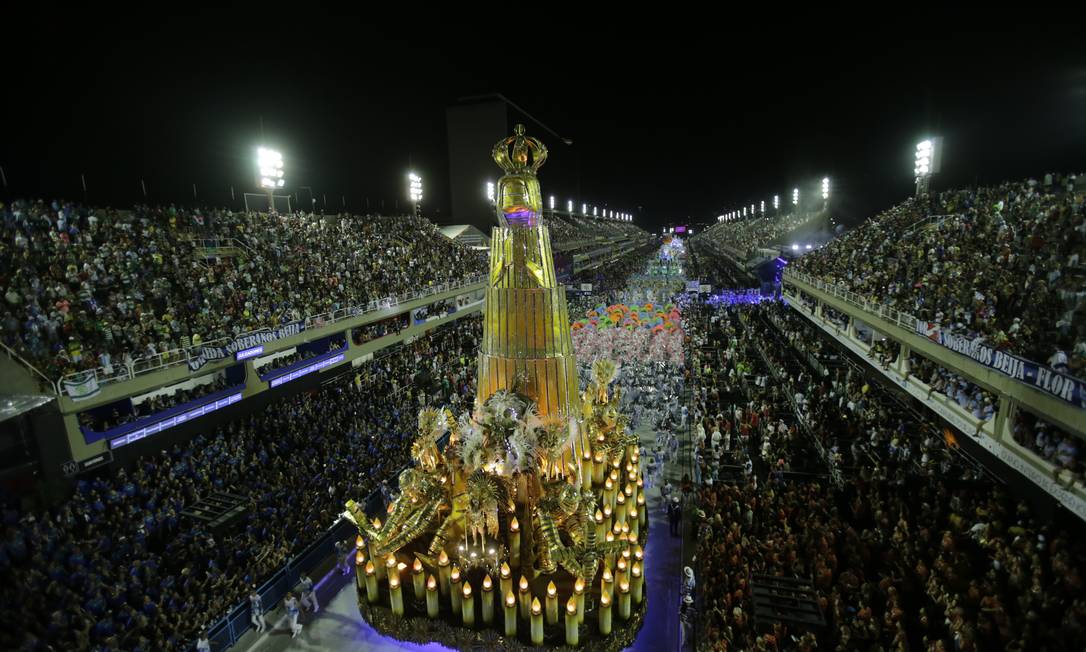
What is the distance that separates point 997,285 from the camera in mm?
14664

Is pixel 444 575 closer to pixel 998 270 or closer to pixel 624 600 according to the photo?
pixel 624 600

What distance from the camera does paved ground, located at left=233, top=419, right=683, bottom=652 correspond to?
9258mm

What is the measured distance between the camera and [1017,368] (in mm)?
10500

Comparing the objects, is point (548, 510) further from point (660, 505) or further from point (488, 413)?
point (660, 505)

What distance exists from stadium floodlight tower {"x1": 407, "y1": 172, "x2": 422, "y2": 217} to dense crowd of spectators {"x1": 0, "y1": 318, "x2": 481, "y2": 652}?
98.1ft

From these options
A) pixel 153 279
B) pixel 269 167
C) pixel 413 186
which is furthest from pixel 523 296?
pixel 413 186

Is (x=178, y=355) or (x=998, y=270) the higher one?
(x=998, y=270)

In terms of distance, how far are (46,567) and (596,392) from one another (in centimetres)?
1093

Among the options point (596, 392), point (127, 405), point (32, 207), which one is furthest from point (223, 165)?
point (596, 392)

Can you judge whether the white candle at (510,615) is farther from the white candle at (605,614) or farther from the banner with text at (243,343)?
the banner with text at (243,343)

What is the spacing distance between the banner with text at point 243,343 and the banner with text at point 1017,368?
2011 cm

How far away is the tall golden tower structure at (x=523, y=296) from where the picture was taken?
9.57 m

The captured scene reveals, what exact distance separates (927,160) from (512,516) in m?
44.2

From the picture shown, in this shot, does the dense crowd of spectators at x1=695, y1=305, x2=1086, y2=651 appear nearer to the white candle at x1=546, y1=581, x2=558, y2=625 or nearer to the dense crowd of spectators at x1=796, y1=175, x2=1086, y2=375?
the white candle at x1=546, y1=581, x2=558, y2=625
